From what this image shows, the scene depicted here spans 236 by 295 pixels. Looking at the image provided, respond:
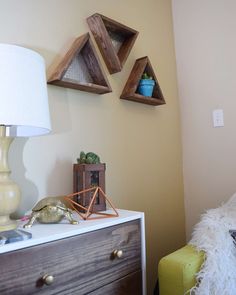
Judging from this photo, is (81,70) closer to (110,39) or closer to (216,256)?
(110,39)

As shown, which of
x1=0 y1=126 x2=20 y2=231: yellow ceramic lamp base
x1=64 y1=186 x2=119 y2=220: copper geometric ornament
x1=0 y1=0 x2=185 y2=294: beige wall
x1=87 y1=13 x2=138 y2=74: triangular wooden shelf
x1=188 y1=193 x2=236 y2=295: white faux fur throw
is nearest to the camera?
x1=0 y1=126 x2=20 y2=231: yellow ceramic lamp base

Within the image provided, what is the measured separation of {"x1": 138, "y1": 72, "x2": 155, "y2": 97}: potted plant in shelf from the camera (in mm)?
1597

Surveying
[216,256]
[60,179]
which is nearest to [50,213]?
[60,179]

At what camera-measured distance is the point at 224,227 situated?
1091 mm

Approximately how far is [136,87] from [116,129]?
274 millimetres

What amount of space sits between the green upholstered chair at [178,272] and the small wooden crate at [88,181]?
0.36 meters

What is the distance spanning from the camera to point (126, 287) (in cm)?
99

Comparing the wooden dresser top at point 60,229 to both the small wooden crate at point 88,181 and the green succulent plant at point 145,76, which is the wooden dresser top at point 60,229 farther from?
the green succulent plant at point 145,76

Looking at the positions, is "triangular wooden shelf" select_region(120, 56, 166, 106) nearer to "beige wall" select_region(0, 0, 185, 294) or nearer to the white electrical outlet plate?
"beige wall" select_region(0, 0, 185, 294)

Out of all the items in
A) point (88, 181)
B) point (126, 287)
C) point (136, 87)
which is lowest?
point (126, 287)

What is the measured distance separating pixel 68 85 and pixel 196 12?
4.21ft

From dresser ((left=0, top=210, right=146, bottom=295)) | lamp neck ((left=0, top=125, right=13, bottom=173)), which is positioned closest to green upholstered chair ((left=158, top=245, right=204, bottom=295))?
dresser ((left=0, top=210, right=146, bottom=295))

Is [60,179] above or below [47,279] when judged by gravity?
above

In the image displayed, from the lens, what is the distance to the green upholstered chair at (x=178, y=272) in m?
0.92
